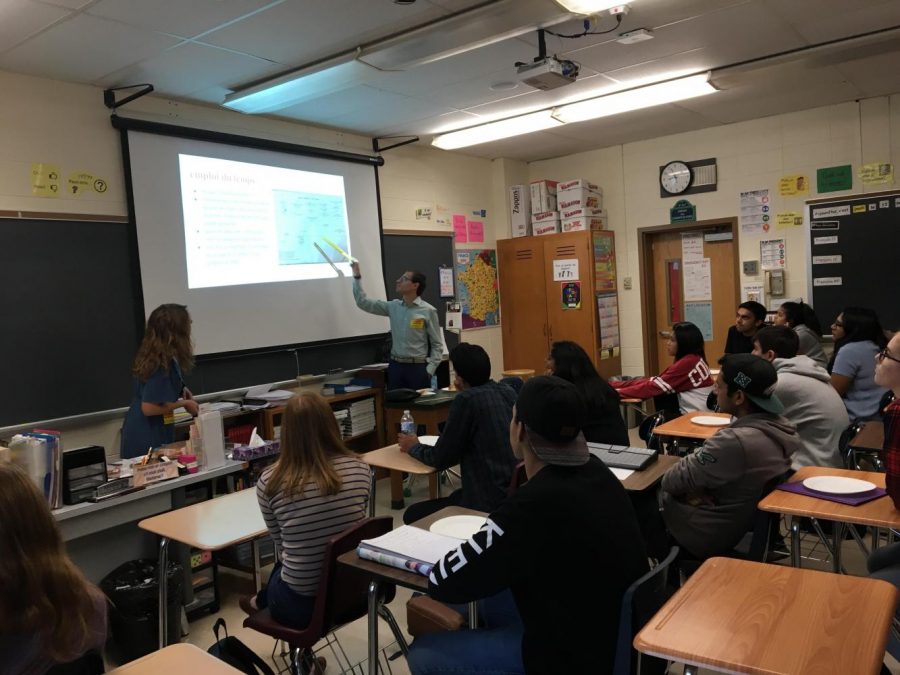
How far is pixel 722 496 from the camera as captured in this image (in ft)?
8.36

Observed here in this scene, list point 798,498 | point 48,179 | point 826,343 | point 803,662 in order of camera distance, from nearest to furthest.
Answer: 1. point 803,662
2. point 798,498
3. point 48,179
4. point 826,343

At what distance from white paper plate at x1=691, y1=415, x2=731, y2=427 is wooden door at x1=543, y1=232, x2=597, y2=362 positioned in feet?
10.0

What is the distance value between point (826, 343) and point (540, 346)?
2.65m

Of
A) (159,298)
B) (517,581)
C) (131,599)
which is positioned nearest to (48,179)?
(159,298)

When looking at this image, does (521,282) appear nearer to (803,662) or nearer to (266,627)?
(266,627)

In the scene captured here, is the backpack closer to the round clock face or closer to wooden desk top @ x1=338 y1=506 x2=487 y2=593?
wooden desk top @ x1=338 y1=506 x2=487 y2=593

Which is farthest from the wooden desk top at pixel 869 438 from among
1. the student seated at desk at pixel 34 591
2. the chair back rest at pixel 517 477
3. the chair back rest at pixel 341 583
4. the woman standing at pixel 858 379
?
the student seated at desk at pixel 34 591

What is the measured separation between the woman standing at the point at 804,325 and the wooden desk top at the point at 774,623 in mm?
3249

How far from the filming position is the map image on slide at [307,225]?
5.20 m

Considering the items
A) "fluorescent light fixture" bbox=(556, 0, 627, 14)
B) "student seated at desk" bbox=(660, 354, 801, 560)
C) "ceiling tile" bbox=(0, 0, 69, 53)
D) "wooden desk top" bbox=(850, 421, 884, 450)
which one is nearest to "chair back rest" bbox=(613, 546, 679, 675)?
"student seated at desk" bbox=(660, 354, 801, 560)

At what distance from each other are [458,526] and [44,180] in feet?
10.8

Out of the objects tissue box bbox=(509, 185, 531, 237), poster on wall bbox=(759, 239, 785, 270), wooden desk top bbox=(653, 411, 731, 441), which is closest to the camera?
wooden desk top bbox=(653, 411, 731, 441)

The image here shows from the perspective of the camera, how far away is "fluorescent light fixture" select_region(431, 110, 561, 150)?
5520 millimetres

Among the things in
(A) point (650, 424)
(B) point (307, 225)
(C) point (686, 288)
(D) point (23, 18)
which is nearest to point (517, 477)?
(A) point (650, 424)
